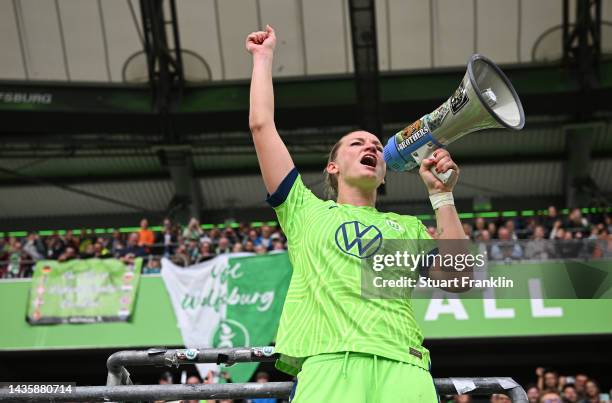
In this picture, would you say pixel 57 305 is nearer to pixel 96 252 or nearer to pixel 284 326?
pixel 96 252

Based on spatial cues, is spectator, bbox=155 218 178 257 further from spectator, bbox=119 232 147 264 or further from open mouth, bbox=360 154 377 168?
Result: open mouth, bbox=360 154 377 168

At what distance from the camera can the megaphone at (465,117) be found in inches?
125

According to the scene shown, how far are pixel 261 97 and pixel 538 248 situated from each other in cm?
1062

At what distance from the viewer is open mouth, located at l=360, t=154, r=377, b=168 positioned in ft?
11.0

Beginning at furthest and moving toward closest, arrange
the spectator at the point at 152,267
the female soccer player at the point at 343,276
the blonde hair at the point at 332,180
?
the spectator at the point at 152,267 → the blonde hair at the point at 332,180 → the female soccer player at the point at 343,276

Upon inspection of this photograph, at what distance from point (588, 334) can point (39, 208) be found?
1464cm

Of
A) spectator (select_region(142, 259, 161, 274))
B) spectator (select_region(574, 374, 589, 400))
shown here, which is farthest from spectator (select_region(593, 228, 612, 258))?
spectator (select_region(142, 259, 161, 274))

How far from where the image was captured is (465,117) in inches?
125

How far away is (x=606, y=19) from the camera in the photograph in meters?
18.0

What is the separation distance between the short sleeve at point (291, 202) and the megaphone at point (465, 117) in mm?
478

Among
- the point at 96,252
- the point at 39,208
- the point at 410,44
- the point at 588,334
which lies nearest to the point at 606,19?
the point at 410,44

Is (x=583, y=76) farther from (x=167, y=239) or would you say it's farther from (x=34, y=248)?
(x=34, y=248)

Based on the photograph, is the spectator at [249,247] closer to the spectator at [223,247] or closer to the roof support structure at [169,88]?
the spectator at [223,247]

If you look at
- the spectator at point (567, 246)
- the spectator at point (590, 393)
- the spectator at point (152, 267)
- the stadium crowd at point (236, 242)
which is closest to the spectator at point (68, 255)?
the stadium crowd at point (236, 242)
